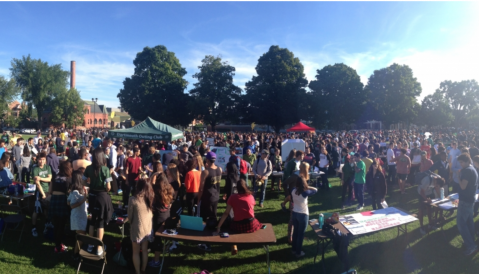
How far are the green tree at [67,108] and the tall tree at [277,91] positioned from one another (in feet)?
113

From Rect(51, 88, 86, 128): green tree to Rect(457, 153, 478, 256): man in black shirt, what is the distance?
184ft

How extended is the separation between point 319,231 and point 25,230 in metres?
6.21

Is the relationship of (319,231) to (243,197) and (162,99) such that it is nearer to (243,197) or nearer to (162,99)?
(243,197)

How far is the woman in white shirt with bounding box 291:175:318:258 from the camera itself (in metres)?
4.63

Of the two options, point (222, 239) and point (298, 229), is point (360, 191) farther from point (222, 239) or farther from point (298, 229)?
point (222, 239)

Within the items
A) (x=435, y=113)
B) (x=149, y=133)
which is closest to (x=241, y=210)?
(x=149, y=133)

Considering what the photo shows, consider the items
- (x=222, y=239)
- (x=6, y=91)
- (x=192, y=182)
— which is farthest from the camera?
(x=6, y=91)

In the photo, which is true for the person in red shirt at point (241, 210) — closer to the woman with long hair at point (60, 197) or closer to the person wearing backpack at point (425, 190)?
the woman with long hair at point (60, 197)

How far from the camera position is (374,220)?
494 cm

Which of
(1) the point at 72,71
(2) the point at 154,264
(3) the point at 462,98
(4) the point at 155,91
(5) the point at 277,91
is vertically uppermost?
(1) the point at 72,71

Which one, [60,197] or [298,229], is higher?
[60,197]

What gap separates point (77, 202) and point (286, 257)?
373cm

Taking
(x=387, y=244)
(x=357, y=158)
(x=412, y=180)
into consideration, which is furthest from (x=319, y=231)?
(x=412, y=180)

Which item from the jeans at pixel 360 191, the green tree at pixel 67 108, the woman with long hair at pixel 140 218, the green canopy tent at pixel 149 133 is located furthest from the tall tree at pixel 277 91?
the green tree at pixel 67 108
